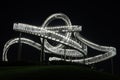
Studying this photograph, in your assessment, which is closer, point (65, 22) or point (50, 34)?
point (50, 34)

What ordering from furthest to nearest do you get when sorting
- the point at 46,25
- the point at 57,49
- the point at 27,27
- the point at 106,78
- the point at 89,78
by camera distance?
the point at 57,49 < the point at 46,25 < the point at 27,27 < the point at 106,78 < the point at 89,78

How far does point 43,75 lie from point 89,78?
4.69 m

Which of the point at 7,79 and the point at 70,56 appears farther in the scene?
the point at 70,56

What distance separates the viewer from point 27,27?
225 feet

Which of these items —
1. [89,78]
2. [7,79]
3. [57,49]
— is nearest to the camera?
Answer: [7,79]

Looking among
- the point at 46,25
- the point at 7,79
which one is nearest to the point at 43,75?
the point at 7,79

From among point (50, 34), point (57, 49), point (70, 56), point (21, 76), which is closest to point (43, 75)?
point (21, 76)

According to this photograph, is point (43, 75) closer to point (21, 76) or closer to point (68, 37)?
point (21, 76)

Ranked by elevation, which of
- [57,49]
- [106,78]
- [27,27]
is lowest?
[106,78]

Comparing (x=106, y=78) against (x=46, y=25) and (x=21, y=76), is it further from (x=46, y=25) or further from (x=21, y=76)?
(x=46, y=25)

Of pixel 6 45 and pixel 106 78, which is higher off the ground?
pixel 6 45

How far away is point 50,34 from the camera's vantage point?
226 feet

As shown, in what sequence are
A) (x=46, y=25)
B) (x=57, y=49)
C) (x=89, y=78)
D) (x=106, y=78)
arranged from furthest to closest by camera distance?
(x=57, y=49)
(x=46, y=25)
(x=106, y=78)
(x=89, y=78)

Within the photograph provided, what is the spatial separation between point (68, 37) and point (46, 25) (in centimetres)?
700
